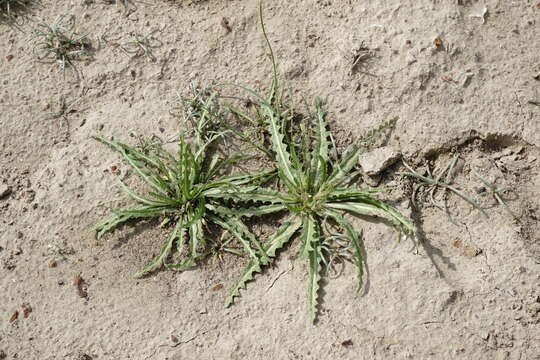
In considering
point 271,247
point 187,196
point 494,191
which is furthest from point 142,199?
point 494,191

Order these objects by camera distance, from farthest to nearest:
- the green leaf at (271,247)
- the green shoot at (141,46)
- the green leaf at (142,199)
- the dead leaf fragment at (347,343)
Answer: the green shoot at (141,46) → the green leaf at (142,199) → the green leaf at (271,247) → the dead leaf fragment at (347,343)

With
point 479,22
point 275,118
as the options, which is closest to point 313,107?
point 275,118

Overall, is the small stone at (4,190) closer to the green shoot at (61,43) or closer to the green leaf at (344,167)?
the green shoot at (61,43)

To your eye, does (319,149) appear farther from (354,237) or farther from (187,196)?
(187,196)

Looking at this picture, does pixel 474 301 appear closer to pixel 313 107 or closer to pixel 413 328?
pixel 413 328

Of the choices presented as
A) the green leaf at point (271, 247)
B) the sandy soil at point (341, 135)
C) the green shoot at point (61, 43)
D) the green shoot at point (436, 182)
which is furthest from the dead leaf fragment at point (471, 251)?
the green shoot at point (61, 43)

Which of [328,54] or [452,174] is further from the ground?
[328,54]
